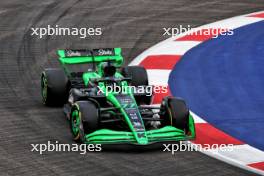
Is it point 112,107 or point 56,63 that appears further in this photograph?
point 56,63

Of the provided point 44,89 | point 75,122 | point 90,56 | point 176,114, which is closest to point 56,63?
point 90,56

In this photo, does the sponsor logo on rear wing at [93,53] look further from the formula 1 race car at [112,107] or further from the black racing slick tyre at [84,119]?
the black racing slick tyre at [84,119]

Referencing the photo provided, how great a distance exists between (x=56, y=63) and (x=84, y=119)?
5113 mm

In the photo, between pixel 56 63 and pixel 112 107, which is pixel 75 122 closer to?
pixel 112 107

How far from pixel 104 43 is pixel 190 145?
257 inches

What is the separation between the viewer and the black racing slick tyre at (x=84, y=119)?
10219 millimetres

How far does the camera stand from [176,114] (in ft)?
35.0

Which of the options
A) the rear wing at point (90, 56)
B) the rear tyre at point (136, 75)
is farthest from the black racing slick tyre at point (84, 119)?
the rear wing at point (90, 56)

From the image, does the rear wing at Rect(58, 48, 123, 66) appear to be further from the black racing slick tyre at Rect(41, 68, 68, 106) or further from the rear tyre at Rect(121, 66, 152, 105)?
the black racing slick tyre at Rect(41, 68, 68, 106)

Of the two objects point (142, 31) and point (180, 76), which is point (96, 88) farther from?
point (142, 31)

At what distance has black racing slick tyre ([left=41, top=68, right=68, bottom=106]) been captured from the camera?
12188 mm

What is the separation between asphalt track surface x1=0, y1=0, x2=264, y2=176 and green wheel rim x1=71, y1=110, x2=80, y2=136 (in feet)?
0.56

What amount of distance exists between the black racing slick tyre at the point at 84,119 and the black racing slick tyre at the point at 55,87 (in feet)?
5.35

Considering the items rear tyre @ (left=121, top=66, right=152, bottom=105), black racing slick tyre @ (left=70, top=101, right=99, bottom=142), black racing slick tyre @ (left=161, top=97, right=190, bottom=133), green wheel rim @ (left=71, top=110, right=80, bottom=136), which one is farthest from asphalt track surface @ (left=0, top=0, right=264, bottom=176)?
rear tyre @ (left=121, top=66, right=152, bottom=105)
